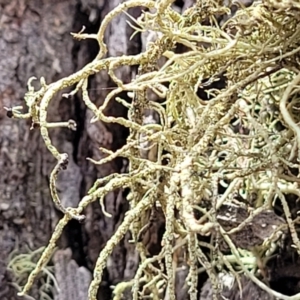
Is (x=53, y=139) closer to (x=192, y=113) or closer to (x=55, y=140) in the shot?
(x=55, y=140)

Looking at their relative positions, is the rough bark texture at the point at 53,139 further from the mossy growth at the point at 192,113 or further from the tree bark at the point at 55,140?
the mossy growth at the point at 192,113

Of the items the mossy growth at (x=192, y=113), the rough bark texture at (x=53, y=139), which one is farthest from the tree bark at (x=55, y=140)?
the mossy growth at (x=192, y=113)

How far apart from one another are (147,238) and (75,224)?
12 cm

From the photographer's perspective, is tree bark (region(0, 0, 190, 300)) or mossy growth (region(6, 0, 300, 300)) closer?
mossy growth (region(6, 0, 300, 300))

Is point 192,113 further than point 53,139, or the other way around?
point 53,139

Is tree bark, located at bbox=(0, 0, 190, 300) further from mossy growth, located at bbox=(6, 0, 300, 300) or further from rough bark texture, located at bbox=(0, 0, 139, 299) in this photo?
mossy growth, located at bbox=(6, 0, 300, 300)

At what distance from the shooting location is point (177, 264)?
76 cm

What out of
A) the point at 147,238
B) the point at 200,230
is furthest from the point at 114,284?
the point at 200,230

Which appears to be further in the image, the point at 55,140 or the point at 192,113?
the point at 55,140

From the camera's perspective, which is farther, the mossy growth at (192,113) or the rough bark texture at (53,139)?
the rough bark texture at (53,139)

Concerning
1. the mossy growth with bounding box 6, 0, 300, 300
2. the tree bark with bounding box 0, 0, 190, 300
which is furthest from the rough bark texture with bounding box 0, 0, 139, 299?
the mossy growth with bounding box 6, 0, 300, 300

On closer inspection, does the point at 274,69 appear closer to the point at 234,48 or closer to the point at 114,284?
the point at 234,48

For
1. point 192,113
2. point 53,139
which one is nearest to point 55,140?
point 53,139

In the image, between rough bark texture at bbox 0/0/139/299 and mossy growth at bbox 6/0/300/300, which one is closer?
mossy growth at bbox 6/0/300/300
